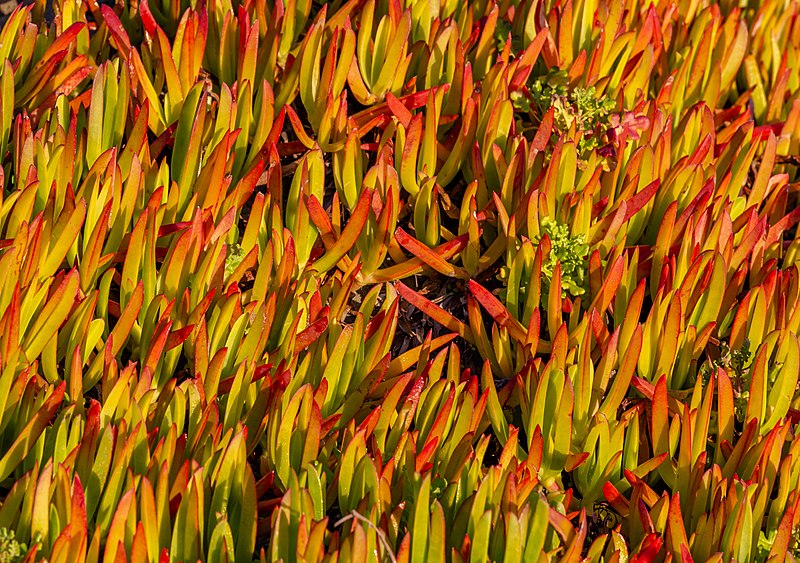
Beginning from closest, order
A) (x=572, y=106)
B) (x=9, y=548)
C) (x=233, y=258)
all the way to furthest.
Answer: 1. (x=9, y=548)
2. (x=233, y=258)
3. (x=572, y=106)

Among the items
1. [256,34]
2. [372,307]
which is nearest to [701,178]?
[372,307]

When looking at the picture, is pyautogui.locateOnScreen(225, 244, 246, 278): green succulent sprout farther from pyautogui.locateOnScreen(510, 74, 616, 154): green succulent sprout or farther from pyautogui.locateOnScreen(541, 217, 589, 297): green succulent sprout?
pyautogui.locateOnScreen(510, 74, 616, 154): green succulent sprout

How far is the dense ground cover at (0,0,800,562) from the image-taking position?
1577mm

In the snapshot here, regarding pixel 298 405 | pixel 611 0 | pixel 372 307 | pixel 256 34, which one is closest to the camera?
pixel 298 405

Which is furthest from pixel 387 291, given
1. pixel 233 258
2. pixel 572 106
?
pixel 572 106

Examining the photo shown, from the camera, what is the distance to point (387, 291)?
1.96 metres

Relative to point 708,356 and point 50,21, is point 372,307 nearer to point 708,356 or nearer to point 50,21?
point 708,356

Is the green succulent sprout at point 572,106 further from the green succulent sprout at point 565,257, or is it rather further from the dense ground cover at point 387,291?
the green succulent sprout at point 565,257

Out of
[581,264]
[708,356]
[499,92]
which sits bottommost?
[708,356]

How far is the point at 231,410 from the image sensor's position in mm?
1717

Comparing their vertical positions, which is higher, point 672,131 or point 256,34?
point 256,34

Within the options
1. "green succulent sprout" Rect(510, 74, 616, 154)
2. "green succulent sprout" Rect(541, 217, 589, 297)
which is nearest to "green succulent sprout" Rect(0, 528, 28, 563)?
"green succulent sprout" Rect(541, 217, 589, 297)

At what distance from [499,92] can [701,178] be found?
510mm

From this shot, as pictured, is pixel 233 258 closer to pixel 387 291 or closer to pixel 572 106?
pixel 387 291
